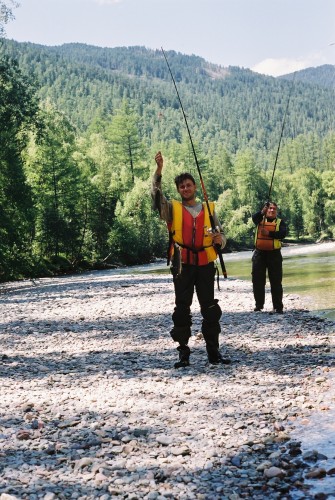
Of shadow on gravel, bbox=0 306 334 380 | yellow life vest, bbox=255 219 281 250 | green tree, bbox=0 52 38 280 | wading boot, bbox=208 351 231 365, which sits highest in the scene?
green tree, bbox=0 52 38 280

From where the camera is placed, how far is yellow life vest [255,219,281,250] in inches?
477

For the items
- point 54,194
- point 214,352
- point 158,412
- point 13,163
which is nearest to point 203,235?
point 214,352

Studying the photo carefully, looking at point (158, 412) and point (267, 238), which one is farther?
point (267, 238)

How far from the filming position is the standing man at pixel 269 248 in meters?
12.0

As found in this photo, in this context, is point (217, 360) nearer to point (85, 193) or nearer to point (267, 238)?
point (267, 238)

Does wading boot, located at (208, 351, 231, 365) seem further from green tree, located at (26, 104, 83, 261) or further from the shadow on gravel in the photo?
green tree, located at (26, 104, 83, 261)

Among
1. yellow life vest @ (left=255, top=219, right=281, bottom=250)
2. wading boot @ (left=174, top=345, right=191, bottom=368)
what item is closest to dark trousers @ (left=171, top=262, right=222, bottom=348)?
wading boot @ (left=174, top=345, right=191, bottom=368)

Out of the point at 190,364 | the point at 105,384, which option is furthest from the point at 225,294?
the point at 105,384

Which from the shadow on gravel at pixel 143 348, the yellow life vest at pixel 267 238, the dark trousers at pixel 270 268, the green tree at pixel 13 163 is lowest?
the shadow on gravel at pixel 143 348

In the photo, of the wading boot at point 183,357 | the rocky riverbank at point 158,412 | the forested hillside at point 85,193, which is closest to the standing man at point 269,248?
the rocky riverbank at point 158,412

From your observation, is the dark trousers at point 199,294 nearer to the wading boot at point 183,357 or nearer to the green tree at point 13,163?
the wading boot at point 183,357

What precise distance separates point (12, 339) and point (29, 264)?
2249cm

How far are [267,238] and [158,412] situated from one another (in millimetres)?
7073

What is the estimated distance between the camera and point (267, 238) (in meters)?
12.2
